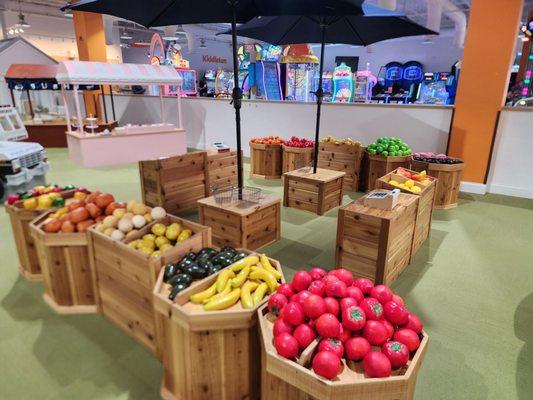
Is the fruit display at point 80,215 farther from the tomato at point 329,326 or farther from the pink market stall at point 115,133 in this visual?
the pink market stall at point 115,133

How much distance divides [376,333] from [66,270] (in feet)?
7.56

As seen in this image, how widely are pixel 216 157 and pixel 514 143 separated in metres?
4.87

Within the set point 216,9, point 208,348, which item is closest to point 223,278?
point 208,348

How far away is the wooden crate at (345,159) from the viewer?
618 cm

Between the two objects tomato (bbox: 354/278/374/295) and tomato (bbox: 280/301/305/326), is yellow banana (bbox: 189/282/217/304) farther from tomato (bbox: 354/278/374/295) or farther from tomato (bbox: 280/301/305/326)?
tomato (bbox: 354/278/374/295)

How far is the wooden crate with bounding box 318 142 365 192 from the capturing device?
6.18 m

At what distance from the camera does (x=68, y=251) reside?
→ 268cm

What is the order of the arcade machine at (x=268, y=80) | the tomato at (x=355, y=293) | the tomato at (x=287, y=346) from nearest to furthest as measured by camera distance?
the tomato at (x=287, y=346), the tomato at (x=355, y=293), the arcade machine at (x=268, y=80)

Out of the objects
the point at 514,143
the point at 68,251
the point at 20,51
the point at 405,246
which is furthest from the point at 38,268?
the point at 20,51

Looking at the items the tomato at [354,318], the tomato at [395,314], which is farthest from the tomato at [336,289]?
the tomato at [395,314]

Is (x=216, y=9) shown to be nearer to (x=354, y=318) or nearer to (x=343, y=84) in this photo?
(x=354, y=318)

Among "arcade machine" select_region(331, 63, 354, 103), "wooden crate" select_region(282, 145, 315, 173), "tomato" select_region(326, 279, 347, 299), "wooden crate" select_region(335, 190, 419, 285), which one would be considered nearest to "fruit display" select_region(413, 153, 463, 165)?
"wooden crate" select_region(282, 145, 315, 173)

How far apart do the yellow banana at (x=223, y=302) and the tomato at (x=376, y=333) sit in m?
0.67

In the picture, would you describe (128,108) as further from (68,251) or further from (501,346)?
(501,346)
